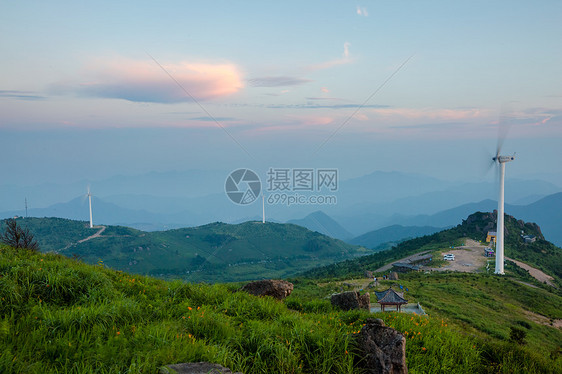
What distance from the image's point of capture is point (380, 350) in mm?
6828

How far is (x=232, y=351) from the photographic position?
21.4ft

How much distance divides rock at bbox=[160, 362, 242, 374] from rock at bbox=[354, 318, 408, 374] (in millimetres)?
3022

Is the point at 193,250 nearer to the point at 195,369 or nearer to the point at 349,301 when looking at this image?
the point at 349,301

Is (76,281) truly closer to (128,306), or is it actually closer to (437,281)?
(128,306)

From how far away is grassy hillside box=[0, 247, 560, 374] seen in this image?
18.5ft

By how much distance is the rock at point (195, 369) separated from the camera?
16.6 ft

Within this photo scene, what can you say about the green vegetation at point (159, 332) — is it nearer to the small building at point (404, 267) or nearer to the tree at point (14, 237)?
the tree at point (14, 237)

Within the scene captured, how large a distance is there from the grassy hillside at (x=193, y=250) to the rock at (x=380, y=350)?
11163cm

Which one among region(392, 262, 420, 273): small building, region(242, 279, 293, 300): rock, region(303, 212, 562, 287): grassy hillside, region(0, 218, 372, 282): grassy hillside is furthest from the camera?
region(0, 218, 372, 282): grassy hillside

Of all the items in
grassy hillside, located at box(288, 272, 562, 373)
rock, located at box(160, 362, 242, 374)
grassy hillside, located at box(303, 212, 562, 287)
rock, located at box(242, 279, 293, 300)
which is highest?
rock, located at box(160, 362, 242, 374)

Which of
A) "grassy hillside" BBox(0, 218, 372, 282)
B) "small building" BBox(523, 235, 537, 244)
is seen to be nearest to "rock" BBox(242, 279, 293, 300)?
"grassy hillside" BBox(0, 218, 372, 282)

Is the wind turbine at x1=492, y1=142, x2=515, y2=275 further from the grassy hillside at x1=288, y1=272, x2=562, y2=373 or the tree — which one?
the tree

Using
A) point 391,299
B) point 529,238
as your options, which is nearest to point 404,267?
point 391,299

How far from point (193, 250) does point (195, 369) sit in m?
169
